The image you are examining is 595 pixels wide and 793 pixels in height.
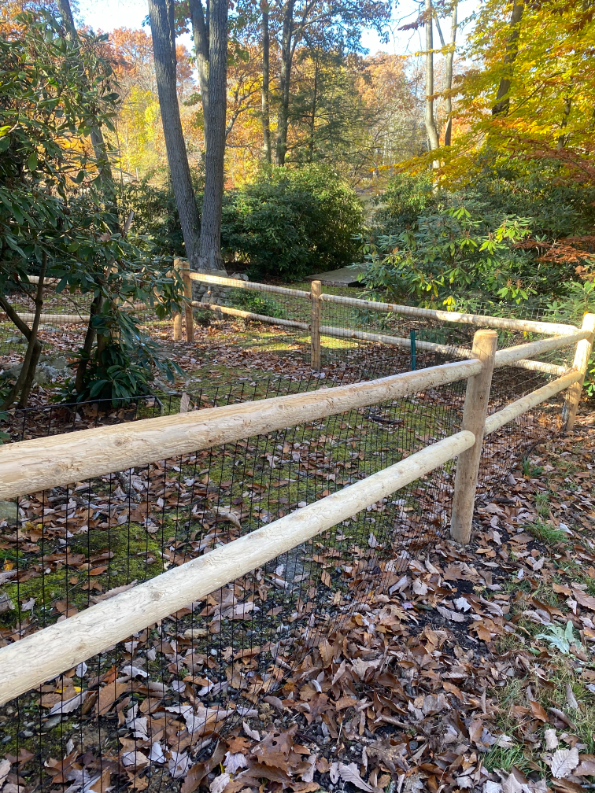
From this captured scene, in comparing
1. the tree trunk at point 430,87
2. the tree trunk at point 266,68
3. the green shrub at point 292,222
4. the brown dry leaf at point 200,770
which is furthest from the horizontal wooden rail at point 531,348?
the tree trunk at point 266,68

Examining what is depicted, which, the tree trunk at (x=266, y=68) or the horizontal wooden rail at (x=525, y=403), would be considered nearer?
the horizontal wooden rail at (x=525, y=403)

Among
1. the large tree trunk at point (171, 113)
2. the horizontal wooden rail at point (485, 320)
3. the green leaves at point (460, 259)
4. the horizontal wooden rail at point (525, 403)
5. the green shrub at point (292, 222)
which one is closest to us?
the horizontal wooden rail at point (525, 403)

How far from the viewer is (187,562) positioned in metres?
1.66

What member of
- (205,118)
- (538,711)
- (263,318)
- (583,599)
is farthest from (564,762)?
(205,118)

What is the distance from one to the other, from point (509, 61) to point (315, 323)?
278 inches

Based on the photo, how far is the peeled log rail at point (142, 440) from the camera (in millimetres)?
1081

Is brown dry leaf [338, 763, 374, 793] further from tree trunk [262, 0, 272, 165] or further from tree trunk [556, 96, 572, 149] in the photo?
tree trunk [262, 0, 272, 165]

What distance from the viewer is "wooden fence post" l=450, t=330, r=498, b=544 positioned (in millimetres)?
2967

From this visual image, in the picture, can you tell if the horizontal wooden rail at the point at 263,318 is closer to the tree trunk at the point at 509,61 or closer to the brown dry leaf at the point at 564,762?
the tree trunk at the point at 509,61

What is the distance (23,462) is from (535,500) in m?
3.66

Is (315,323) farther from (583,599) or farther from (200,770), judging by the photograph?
(200,770)

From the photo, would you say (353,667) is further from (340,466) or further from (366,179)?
(366,179)

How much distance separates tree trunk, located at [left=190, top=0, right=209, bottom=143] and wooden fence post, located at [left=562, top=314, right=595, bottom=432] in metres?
8.09

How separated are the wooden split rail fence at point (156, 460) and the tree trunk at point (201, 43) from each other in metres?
9.54
